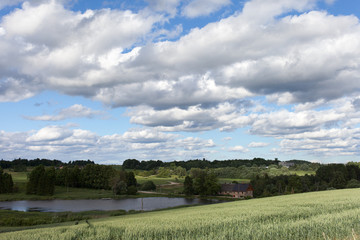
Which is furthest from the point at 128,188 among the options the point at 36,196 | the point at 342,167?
the point at 342,167

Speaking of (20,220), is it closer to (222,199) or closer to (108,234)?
(108,234)

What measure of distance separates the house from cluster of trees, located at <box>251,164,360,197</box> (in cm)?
278

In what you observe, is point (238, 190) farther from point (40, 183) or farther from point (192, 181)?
point (40, 183)

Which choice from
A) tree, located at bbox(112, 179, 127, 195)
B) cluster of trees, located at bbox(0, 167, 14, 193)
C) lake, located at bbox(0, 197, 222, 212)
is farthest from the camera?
tree, located at bbox(112, 179, 127, 195)

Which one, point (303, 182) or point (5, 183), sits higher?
point (5, 183)

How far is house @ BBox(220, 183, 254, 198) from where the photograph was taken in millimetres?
103250

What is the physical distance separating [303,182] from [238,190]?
22528 millimetres

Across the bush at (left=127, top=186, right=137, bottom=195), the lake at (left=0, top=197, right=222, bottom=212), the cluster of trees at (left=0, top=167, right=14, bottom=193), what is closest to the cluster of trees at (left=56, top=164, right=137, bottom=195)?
the bush at (left=127, top=186, right=137, bottom=195)

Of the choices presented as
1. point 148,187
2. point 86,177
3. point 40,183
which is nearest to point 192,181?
point 148,187

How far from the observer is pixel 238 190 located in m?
104

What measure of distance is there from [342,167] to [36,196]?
116355mm

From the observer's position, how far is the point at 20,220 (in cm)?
4412

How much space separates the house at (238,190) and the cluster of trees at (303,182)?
9.13 ft

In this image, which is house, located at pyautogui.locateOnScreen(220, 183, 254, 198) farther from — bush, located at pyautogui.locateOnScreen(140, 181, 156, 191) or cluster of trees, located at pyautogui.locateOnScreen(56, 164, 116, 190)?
cluster of trees, located at pyautogui.locateOnScreen(56, 164, 116, 190)
